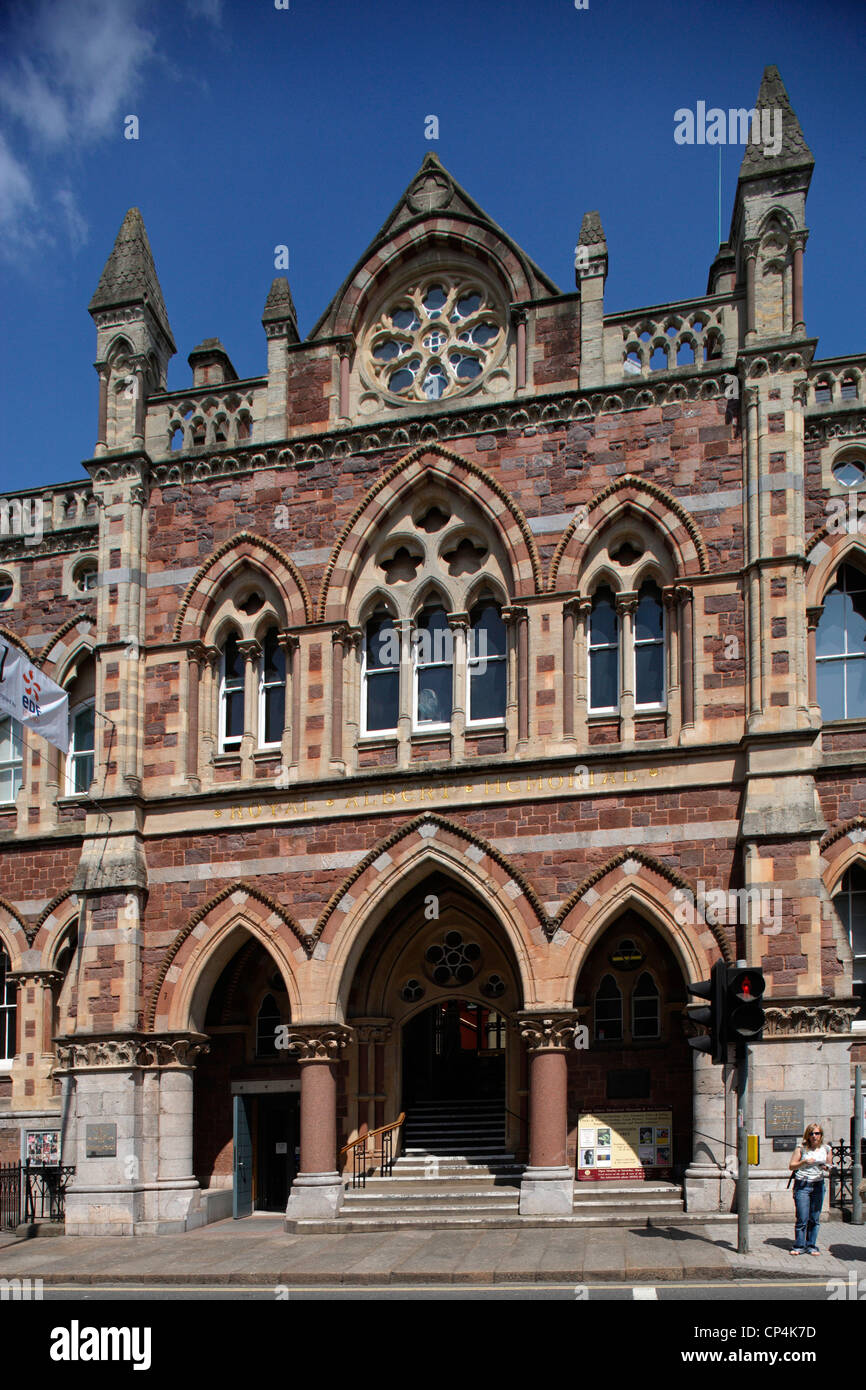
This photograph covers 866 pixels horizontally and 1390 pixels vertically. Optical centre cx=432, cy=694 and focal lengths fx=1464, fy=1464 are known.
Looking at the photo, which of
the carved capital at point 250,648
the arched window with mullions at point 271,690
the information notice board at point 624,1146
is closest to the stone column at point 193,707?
the carved capital at point 250,648

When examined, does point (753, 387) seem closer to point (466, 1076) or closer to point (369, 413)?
point (369, 413)

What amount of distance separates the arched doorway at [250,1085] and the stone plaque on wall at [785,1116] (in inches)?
294

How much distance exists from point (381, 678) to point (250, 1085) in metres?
6.48

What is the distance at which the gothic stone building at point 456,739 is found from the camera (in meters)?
19.2

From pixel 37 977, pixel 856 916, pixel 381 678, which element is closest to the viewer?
pixel 856 916

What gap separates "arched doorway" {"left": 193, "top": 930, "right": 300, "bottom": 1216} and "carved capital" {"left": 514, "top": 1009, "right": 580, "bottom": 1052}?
4475 millimetres

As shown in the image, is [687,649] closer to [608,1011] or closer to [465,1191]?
[608,1011]

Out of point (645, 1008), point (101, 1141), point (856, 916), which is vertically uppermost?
point (856, 916)

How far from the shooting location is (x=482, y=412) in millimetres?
21406

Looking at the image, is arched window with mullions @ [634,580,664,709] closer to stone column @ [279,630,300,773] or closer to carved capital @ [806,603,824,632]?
carved capital @ [806,603,824,632]

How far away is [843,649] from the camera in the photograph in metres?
21.0

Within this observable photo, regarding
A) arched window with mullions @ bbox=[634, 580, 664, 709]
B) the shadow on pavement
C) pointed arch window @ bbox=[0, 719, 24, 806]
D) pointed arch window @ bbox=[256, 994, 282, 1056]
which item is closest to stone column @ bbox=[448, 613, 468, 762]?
arched window with mullions @ bbox=[634, 580, 664, 709]

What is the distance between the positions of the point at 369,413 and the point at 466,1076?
1040 centimetres

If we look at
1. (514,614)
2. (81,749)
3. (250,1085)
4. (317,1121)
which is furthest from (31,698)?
(317,1121)
